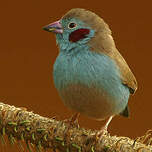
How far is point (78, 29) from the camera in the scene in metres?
1.90

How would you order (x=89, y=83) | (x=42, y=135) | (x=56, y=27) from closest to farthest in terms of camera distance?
(x=42, y=135) → (x=89, y=83) → (x=56, y=27)

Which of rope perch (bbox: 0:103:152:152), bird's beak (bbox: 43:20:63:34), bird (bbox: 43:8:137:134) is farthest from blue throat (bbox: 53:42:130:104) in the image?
rope perch (bbox: 0:103:152:152)

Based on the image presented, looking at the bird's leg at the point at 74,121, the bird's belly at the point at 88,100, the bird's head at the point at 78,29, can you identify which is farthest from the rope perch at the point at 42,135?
the bird's head at the point at 78,29

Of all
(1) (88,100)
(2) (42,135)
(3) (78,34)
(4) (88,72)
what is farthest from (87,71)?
(2) (42,135)

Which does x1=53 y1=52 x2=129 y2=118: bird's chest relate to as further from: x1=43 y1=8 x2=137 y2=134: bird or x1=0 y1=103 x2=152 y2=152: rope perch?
x1=0 y1=103 x2=152 y2=152: rope perch

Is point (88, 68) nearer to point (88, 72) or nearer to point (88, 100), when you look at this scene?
point (88, 72)

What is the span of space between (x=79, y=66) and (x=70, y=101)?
209 millimetres

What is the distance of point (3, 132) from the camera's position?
52.8 inches

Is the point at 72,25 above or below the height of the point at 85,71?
above

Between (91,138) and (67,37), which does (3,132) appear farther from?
(67,37)

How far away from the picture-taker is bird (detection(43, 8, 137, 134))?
1.75 m

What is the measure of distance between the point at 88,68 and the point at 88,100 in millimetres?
187

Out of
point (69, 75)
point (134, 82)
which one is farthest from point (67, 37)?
point (134, 82)

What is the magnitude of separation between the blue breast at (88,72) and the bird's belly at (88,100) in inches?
0.9
